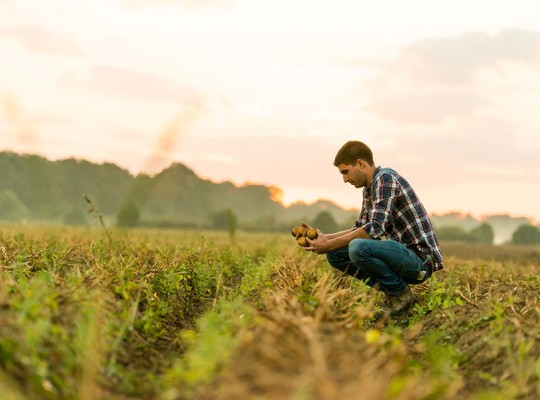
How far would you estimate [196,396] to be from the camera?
3.29m

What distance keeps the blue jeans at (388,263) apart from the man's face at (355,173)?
0.62 meters

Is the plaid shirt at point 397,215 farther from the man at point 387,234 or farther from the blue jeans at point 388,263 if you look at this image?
the blue jeans at point 388,263

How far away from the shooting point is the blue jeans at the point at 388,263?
660 cm

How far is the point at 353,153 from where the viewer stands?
6566mm

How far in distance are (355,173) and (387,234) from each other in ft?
2.55

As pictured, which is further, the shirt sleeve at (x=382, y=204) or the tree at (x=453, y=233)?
the tree at (x=453, y=233)

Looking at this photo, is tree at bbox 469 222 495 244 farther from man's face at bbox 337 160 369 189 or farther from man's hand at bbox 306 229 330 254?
man's hand at bbox 306 229 330 254

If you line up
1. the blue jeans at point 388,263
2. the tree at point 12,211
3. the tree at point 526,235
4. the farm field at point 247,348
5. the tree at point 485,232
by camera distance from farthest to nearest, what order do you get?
1. the tree at point 485,232
2. the tree at point 526,235
3. the tree at point 12,211
4. the blue jeans at point 388,263
5. the farm field at point 247,348

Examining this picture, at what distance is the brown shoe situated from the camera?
6904 millimetres

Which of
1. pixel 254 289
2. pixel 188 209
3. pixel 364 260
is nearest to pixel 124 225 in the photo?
pixel 254 289

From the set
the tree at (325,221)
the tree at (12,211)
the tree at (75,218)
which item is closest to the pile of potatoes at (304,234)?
the tree at (12,211)

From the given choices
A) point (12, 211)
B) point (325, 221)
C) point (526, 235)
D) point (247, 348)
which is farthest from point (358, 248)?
point (526, 235)

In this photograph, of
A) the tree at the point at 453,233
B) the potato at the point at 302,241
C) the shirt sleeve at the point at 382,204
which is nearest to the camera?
the shirt sleeve at the point at 382,204

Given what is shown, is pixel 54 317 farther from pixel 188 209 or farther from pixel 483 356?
pixel 188 209
